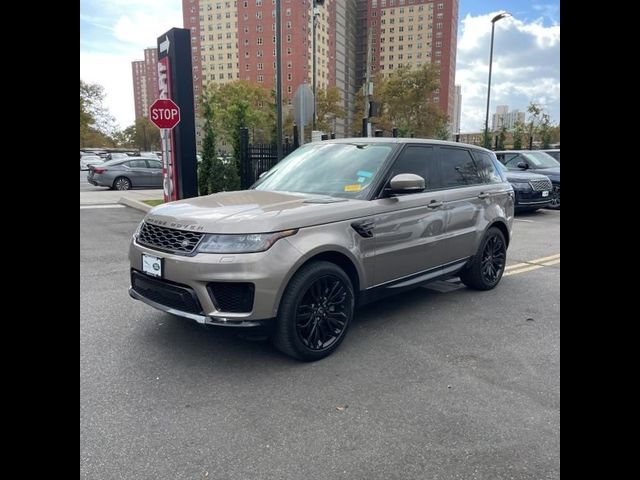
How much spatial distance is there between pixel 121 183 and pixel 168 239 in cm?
1898

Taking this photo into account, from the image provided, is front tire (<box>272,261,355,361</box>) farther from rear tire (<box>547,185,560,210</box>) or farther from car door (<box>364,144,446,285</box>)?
rear tire (<box>547,185,560,210</box>)

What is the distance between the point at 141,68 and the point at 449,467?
15508 cm

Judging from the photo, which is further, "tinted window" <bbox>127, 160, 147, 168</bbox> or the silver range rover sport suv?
"tinted window" <bbox>127, 160, 147, 168</bbox>

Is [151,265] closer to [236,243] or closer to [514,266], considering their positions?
[236,243]

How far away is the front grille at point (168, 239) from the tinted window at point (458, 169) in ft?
9.38

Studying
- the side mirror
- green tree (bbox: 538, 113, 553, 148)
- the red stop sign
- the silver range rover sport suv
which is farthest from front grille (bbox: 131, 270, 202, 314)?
green tree (bbox: 538, 113, 553, 148)

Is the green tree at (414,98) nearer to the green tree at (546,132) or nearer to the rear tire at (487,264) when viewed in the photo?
the green tree at (546,132)

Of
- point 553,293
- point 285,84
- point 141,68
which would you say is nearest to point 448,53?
point 285,84

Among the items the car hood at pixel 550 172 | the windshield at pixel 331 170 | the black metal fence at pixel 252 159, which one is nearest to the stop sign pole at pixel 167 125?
the black metal fence at pixel 252 159

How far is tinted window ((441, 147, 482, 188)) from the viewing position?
17.0 feet

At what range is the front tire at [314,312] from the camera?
3525 mm

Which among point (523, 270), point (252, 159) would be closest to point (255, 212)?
point (523, 270)

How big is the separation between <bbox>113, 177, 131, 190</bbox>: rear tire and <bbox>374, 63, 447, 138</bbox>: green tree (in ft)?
126
